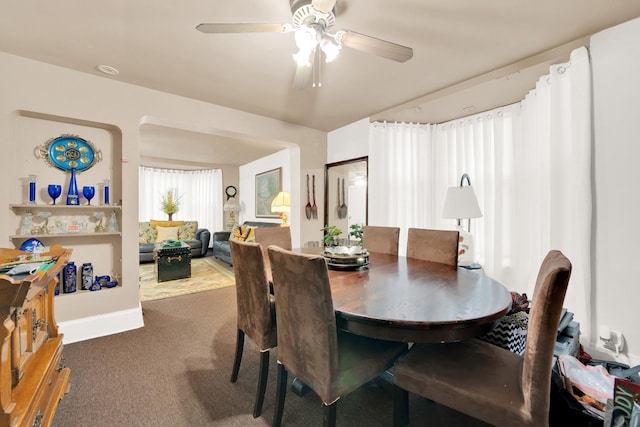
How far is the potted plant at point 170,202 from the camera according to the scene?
6375 mm

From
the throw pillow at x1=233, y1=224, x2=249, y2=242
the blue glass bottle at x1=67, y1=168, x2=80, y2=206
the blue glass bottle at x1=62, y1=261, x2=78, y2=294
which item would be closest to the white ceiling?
the blue glass bottle at x1=67, y1=168, x2=80, y2=206

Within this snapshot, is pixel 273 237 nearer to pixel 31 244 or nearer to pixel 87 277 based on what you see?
pixel 87 277

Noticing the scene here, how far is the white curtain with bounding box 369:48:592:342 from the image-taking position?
196 cm

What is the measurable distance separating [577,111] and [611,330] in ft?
5.24

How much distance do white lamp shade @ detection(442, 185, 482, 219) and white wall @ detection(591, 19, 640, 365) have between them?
0.81 m

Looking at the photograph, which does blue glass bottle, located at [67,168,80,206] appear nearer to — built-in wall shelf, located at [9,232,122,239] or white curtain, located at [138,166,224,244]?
built-in wall shelf, located at [9,232,122,239]

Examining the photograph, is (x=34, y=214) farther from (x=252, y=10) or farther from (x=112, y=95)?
(x=252, y=10)

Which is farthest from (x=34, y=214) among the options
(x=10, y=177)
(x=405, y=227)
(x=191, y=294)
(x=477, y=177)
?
(x=477, y=177)

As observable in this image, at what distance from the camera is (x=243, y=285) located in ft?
5.39

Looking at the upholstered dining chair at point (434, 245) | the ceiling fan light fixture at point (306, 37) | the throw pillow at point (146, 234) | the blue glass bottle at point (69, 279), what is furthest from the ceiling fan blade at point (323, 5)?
the throw pillow at point (146, 234)

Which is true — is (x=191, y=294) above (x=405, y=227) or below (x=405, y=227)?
below

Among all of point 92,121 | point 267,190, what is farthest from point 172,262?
point 92,121

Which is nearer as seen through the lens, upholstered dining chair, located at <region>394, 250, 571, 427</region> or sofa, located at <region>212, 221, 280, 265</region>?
upholstered dining chair, located at <region>394, 250, 571, 427</region>

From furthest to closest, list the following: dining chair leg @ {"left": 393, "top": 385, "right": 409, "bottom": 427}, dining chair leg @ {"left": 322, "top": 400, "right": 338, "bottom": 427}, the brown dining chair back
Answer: the brown dining chair back < dining chair leg @ {"left": 393, "top": 385, "right": 409, "bottom": 427} < dining chair leg @ {"left": 322, "top": 400, "right": 338, "bottom": 427}
